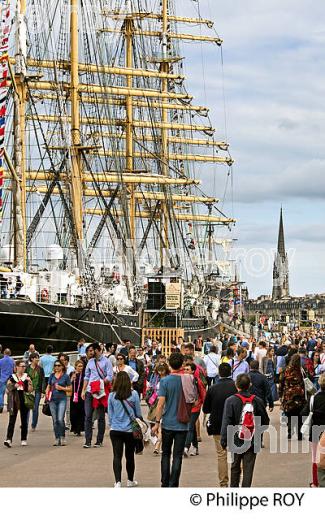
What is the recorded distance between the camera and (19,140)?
126ft

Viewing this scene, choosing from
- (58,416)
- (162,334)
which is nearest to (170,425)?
(58,416)

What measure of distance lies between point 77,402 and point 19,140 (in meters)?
20.2

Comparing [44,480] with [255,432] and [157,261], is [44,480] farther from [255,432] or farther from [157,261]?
[157,261]

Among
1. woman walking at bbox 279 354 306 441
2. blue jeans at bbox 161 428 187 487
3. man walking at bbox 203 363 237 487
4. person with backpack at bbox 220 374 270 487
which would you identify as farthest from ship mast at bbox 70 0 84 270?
person with backpack at bbox 220 374 270 487

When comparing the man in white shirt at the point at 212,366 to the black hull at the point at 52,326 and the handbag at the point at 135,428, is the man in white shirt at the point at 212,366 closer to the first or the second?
the handbag at the point at 135,428

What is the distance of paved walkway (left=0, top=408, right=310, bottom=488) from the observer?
45.2 feet

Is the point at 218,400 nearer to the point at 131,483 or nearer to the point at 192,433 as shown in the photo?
the point at 131,483

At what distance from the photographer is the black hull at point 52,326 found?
3556 centimetres

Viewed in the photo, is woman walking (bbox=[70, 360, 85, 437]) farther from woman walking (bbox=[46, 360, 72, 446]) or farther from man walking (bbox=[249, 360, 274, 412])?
man walking (bbox=[249, 360, 274, 412])

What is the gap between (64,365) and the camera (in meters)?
19.1

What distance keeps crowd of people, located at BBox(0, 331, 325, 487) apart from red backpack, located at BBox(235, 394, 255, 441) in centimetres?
1

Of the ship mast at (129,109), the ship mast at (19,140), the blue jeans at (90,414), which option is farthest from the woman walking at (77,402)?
the ship mast at (129,109)

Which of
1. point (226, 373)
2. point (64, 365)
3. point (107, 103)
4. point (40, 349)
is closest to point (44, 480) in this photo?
point (226, 373)

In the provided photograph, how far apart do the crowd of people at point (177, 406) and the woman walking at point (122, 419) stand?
12mm
